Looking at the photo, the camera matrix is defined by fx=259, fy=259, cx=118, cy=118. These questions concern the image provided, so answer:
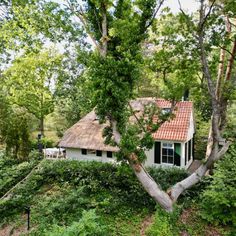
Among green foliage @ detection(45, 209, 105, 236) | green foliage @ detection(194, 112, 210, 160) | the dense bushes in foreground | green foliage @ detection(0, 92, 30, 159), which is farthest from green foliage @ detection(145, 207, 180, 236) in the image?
green foliage @ detection(194, 112, 210, 160)

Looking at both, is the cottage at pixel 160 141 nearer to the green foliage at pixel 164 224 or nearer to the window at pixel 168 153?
the window at pixel 168 153

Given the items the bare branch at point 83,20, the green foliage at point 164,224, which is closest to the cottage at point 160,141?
the bare branch at point 83,20

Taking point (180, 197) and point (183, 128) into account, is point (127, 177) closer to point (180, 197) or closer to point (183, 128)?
point (180, 197)

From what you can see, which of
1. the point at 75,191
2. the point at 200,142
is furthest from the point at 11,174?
the point at 200,142

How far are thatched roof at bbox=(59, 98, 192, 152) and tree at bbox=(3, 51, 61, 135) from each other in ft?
18.4

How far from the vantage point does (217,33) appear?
30.4 feet

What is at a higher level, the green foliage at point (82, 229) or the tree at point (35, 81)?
the tree at point (35, 81)

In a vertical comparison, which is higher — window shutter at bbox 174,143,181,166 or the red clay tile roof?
the red clay tile roof

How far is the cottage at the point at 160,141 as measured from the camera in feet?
51.1

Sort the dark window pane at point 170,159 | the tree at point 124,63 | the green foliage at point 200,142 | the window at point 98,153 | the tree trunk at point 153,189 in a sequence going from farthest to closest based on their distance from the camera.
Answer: the green foliage at point 200,142 → the window at point 98,153 → the dark window pane at point 170,159 → the tree trunk at point 153,189 → the tree at point 124,63

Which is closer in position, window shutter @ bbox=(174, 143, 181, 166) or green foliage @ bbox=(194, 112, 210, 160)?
window shutter @ bbox=(174, 143, 181, 166)

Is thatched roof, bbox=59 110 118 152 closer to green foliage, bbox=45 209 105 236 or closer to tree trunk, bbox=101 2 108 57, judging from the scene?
tree trunk, bbox=101 2 108 57

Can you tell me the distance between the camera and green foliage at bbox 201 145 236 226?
812cm

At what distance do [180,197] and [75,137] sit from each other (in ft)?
32.4
